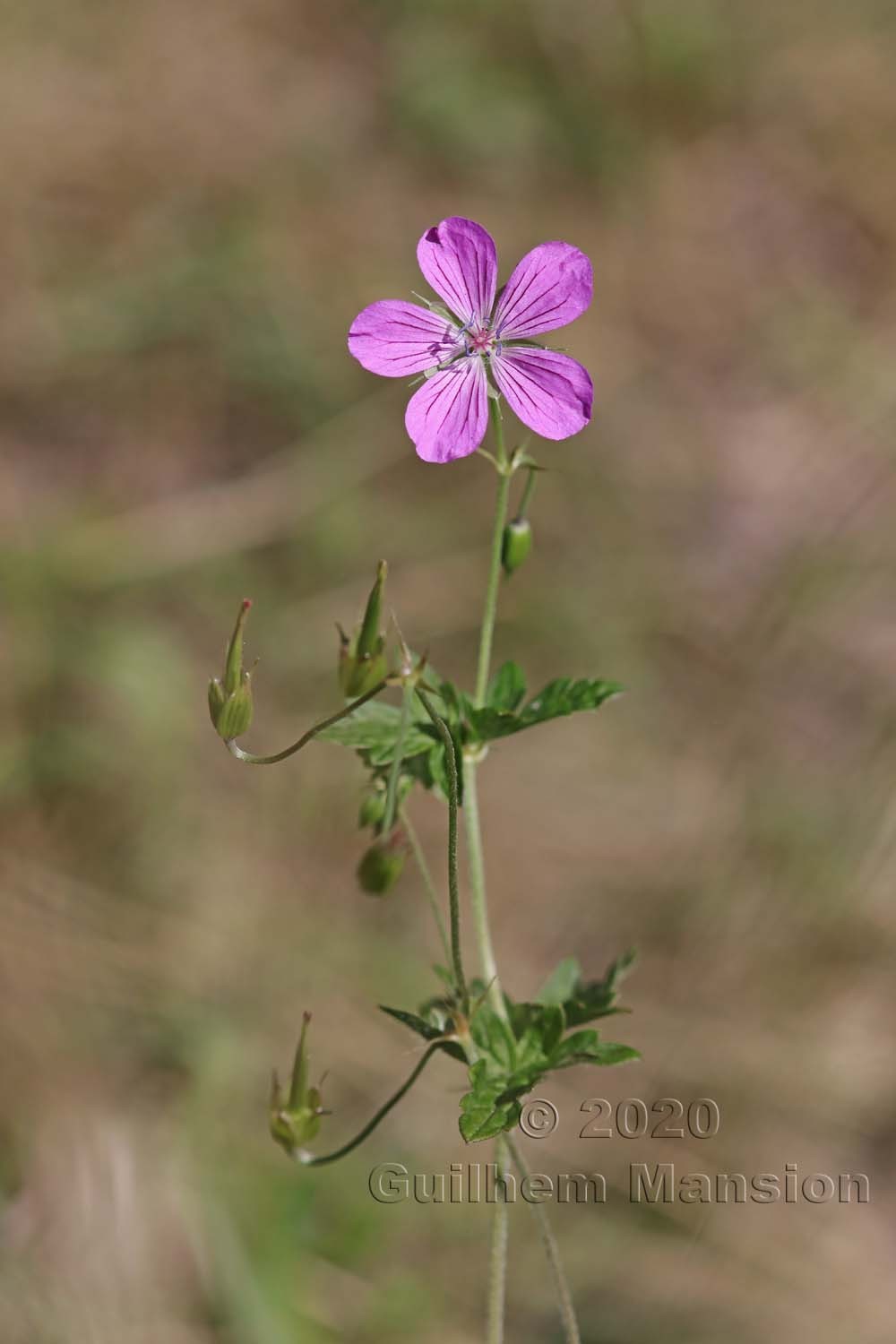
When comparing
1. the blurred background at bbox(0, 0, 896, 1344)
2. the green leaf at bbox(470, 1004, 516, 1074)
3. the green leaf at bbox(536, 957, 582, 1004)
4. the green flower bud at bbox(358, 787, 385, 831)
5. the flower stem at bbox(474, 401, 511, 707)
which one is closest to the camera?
the flower stem at bbox(474, 401, 511, 707)

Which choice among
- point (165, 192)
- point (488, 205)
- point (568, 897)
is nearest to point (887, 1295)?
point (568, 897)

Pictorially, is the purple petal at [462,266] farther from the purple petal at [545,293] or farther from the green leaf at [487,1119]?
the green leaf at [487,1119]

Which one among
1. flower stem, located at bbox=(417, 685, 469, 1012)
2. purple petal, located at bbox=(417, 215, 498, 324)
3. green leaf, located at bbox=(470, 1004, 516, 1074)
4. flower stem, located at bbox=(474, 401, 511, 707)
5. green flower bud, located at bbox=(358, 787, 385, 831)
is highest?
purple petal, located at bbox=(417, 215, 498, 324)

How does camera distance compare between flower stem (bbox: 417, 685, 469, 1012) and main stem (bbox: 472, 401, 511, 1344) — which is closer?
flower stem (bbox: 417, 685, 469, 1012)

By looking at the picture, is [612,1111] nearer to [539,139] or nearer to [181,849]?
[181,849]

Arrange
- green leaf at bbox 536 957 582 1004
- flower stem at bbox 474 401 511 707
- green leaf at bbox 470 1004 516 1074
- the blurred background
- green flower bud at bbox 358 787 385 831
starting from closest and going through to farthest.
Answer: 1. flower stem at bbox 474 401 511 707
2. green leaf at bbox 470 1004 516 1074
3. green flower bud at bbox 358 787 385 831
4. green leaf at bbox 536 957 582 1004
5. the blurred background

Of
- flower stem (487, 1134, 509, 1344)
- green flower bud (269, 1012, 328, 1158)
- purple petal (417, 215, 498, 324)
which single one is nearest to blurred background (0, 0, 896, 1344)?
green flower bud (269, 1012, 328, 1158)

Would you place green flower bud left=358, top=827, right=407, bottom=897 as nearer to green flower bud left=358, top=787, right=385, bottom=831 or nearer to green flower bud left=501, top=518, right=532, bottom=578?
green flower bud left=358, top=787, right=385, bottom=831
